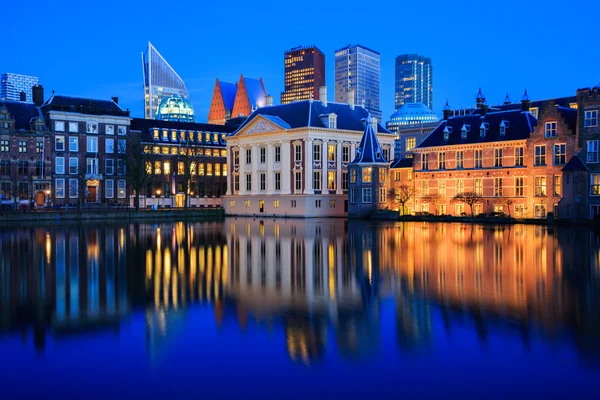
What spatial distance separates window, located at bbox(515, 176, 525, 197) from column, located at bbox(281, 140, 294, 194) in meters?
31.4

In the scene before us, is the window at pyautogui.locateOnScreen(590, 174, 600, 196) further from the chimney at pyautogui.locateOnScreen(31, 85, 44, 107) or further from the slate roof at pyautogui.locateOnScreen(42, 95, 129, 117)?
the chimney at pyautogui.locateOnScreen(31, 85, 44, 107)

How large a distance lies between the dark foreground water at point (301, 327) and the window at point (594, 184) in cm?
3212

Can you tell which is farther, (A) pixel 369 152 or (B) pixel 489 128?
(A) pixel 369 152

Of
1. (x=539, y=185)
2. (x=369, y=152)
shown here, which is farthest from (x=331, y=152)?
(x=539, y=185)

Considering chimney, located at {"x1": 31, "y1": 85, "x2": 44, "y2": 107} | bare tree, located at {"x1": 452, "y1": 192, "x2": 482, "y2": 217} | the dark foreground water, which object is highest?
chimney, located at {"x1": 31, "y1": 85, "x2": 44, "y2": 107}

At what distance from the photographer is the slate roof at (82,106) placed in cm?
9264

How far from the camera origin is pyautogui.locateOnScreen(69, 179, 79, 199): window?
93375 mm

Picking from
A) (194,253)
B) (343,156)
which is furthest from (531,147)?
(194,253)

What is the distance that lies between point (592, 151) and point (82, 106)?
70.6m

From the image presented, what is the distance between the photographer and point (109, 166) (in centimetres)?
9738

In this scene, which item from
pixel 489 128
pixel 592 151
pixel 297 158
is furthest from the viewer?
pixel 297 158

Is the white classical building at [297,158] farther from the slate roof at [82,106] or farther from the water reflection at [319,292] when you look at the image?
the water reflection at [319,292]

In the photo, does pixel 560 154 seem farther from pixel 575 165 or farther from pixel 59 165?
pixel 59 165

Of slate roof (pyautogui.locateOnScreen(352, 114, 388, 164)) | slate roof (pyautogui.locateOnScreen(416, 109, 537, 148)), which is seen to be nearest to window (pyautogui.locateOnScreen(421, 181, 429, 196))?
slate roof (pyautogui.locateOnScreen(416, 109, 537, 148))
